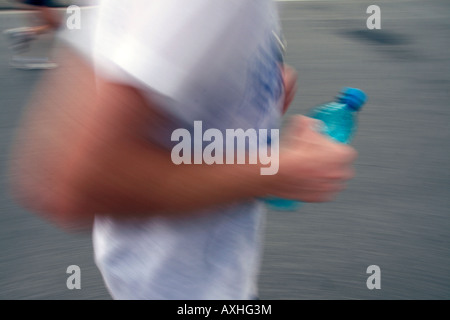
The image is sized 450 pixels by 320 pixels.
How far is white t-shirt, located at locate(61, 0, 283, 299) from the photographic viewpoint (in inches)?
34.4

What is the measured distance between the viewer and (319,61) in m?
6.04

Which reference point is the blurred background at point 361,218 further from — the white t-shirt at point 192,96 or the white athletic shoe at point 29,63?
the white t-shirt at point 192,96

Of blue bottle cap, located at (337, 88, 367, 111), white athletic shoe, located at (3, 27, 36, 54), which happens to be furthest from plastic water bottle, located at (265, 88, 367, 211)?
white athletic shoe, located at (3, 27, 36, 54)

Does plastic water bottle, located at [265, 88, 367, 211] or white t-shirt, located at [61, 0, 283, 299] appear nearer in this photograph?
white t-shirt, located at [61, 0, 283, 299]

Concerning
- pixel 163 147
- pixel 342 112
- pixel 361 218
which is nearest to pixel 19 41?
pixel 361 218

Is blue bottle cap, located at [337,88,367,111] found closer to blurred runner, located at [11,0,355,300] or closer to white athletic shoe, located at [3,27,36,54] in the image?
blurred runner, located at [11,0,355,300]

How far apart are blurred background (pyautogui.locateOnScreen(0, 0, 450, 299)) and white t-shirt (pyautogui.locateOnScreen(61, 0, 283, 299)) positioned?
1161 mm

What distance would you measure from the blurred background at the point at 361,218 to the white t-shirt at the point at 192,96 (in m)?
1.16

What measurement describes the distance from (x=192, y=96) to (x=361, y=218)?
2832mm

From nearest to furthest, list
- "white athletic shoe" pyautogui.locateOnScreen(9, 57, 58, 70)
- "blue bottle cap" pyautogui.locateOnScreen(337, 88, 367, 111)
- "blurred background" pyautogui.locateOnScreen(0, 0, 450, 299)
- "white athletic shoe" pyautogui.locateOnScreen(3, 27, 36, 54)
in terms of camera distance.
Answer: "blue bottle cap" pyautogui.locateOnScreen(337, 88, 367, 111)
"blurred background" pyautogui.locateOnScreen(0, 0, 450, 299)
"white athletic shoe" pyautogui.locateOnScreen(3, 27, 36, 54)
"white athletic shoe" pyautogui.locateOnScreen(9, 57, 58, 70)

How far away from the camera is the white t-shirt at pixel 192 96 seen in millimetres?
875

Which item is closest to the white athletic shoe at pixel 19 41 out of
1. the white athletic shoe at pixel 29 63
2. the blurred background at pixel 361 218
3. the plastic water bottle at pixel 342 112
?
the white athletic shoe at pixel 29 63
